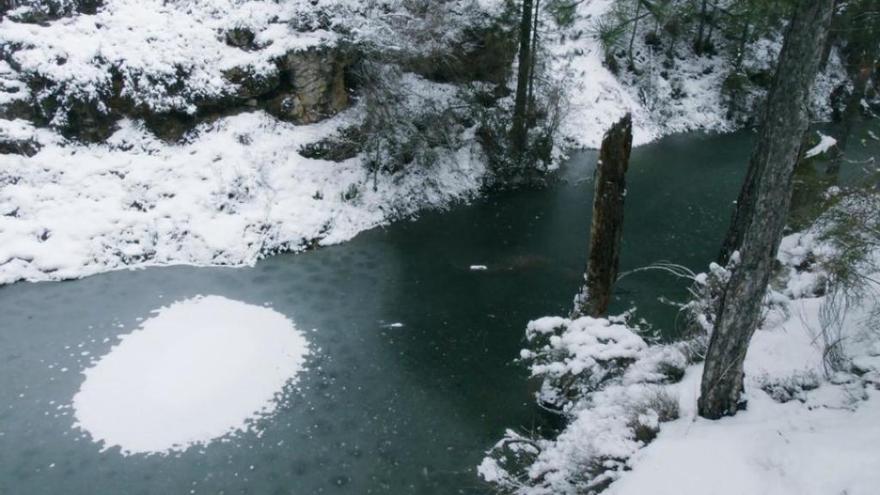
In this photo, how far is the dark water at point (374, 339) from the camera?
6.95 metres

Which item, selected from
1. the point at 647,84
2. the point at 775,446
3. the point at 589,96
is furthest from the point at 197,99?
the point at 647,84

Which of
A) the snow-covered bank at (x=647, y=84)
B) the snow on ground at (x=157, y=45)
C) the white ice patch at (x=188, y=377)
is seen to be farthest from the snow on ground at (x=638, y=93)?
the white ice patch at (x=188, y=377)

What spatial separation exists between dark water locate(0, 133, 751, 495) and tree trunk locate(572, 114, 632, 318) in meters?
1.63

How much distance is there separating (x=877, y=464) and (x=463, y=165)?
1299 cm

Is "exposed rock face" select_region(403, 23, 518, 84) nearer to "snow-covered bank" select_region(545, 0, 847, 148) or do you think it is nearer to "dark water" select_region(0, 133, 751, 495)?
"snow-covered bank" select_region(545, 0, 847, 148)

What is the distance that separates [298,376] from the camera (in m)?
8.66

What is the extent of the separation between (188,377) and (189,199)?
582cm

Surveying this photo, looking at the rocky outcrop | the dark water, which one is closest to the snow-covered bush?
the dark water

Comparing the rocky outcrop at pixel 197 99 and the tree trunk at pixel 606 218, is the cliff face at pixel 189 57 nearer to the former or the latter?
the rocky outcrop at pixel 197 99

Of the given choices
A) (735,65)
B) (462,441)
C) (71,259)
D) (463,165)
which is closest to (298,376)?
(462,441)

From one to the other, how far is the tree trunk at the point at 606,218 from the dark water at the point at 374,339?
163 centimetres

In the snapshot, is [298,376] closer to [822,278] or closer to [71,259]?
[71,259]

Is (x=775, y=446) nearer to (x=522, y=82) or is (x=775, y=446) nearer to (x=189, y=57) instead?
(x=522, y=82)

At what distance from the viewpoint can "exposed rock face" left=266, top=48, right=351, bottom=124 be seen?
1479 cm
